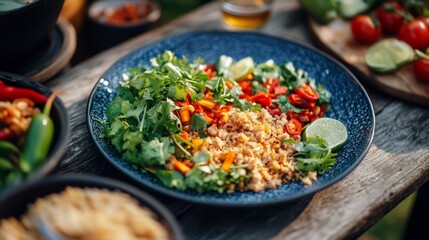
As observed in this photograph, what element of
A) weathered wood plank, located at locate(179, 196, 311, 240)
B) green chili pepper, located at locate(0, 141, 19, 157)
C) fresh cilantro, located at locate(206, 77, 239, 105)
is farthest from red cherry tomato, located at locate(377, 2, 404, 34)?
green chili pepper, located at locate(0, 141, 19, 157)

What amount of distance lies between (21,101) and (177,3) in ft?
11.6

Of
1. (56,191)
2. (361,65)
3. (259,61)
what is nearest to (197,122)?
(56,191)

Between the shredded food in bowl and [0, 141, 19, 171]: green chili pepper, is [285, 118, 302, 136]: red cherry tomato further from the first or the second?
[0, 141, 19, 171]: green chili pepper

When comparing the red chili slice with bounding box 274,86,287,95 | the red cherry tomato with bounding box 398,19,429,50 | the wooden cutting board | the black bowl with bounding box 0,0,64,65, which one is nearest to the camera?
the black bowl with bounding box 0,0,64,65

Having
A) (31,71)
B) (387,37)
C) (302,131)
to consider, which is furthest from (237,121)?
(387,37)

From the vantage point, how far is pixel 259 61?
9.47 ft

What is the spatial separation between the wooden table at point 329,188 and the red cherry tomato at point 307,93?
363 mm

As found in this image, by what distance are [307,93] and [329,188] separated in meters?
0.56

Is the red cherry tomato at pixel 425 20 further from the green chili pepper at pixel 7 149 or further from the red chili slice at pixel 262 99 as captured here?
the green chili pepper at pixel 7 149

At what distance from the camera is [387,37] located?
3.21 meters

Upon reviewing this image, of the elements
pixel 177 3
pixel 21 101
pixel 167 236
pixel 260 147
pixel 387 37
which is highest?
pixel 21 101

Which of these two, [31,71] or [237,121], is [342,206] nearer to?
[237,121]

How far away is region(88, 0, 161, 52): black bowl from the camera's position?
152 inches

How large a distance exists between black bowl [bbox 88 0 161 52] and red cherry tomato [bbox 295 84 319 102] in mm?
1745
